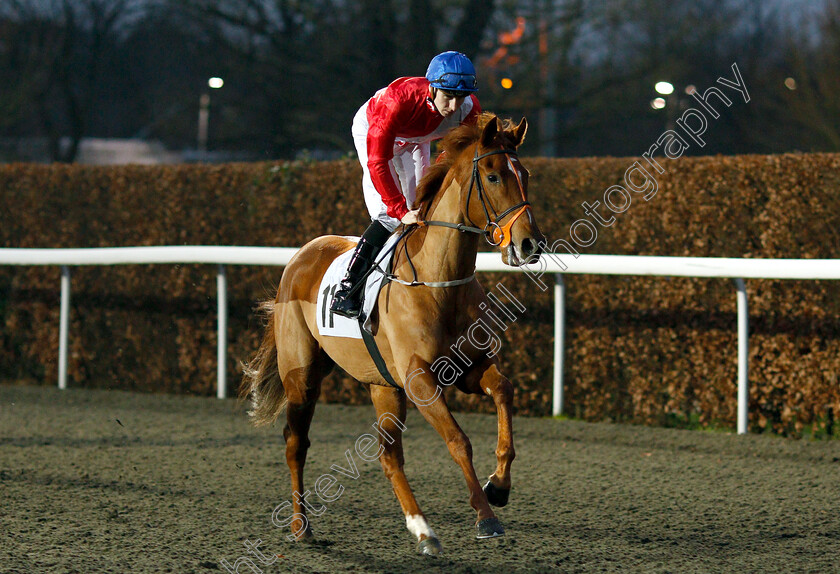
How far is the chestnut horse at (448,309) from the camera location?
3.29 meters

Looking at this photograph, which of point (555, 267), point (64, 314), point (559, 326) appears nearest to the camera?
point (555, 267)

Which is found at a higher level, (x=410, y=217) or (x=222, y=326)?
(x=410, y=217)

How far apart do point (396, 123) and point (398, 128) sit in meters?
0.03

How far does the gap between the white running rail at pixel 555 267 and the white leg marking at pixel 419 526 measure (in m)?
2.35

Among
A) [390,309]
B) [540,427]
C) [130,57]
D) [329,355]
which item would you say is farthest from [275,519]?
[130,57]

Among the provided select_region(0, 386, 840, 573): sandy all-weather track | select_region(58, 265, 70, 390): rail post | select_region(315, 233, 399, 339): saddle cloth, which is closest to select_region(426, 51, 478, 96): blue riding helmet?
select_region(315, 233, 399, 339): saddle cloth

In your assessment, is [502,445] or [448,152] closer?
[502,445]

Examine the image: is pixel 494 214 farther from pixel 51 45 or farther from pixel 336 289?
pixel 51 45

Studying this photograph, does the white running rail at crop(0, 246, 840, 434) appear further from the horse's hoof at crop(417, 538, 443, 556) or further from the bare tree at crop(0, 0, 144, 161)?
the bare tree at crop(0, 0, 144, 161)

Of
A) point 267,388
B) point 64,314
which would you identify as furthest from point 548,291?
point 64,314

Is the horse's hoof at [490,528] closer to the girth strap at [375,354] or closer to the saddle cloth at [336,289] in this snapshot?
the girth strap at [375,354]

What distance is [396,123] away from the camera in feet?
12.5

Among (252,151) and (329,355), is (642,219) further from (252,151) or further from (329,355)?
(252,151)

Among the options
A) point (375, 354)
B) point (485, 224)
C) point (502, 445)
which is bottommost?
point (502, 445)
